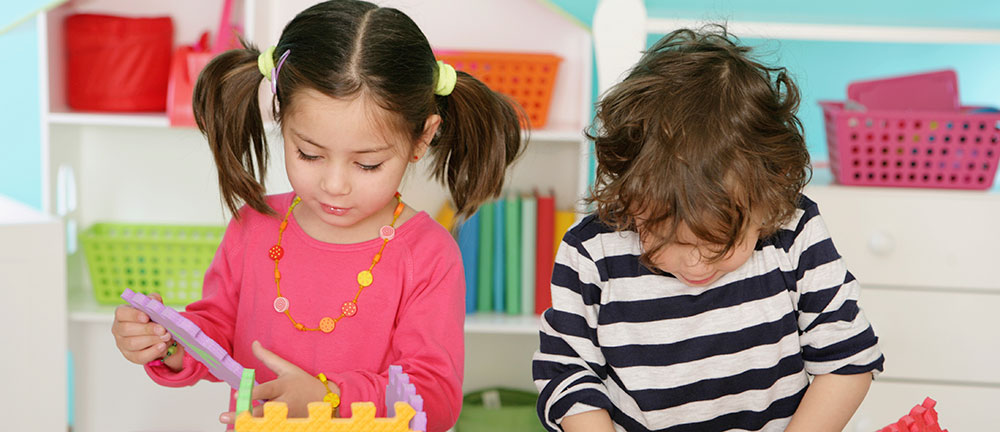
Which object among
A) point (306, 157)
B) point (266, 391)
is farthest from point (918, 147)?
point (266, 391)

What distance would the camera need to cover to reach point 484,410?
6.26ft

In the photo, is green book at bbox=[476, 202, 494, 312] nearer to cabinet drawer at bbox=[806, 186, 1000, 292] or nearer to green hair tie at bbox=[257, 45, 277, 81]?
cabinet drawer at bbox=[806, 186, 1000, 292]

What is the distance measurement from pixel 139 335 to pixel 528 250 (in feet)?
3.27

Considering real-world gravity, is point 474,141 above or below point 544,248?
above

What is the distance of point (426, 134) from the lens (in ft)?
3.45

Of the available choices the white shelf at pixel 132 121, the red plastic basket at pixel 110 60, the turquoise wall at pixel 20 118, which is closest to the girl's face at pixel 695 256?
the white shelf at pixel 132 121

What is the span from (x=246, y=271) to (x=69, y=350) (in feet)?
3.49

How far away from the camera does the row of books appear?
6.14 ft

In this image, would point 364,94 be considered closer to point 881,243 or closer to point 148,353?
point 148,353

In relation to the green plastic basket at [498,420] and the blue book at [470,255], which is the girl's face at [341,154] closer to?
the blue book at [470,255]

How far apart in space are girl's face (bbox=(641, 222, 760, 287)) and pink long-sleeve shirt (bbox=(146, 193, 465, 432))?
0.87 ft

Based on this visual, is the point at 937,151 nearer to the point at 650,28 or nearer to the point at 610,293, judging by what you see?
the point at 650,28

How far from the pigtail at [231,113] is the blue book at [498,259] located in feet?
2.59

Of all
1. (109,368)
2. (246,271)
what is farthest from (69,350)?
(246,271)
